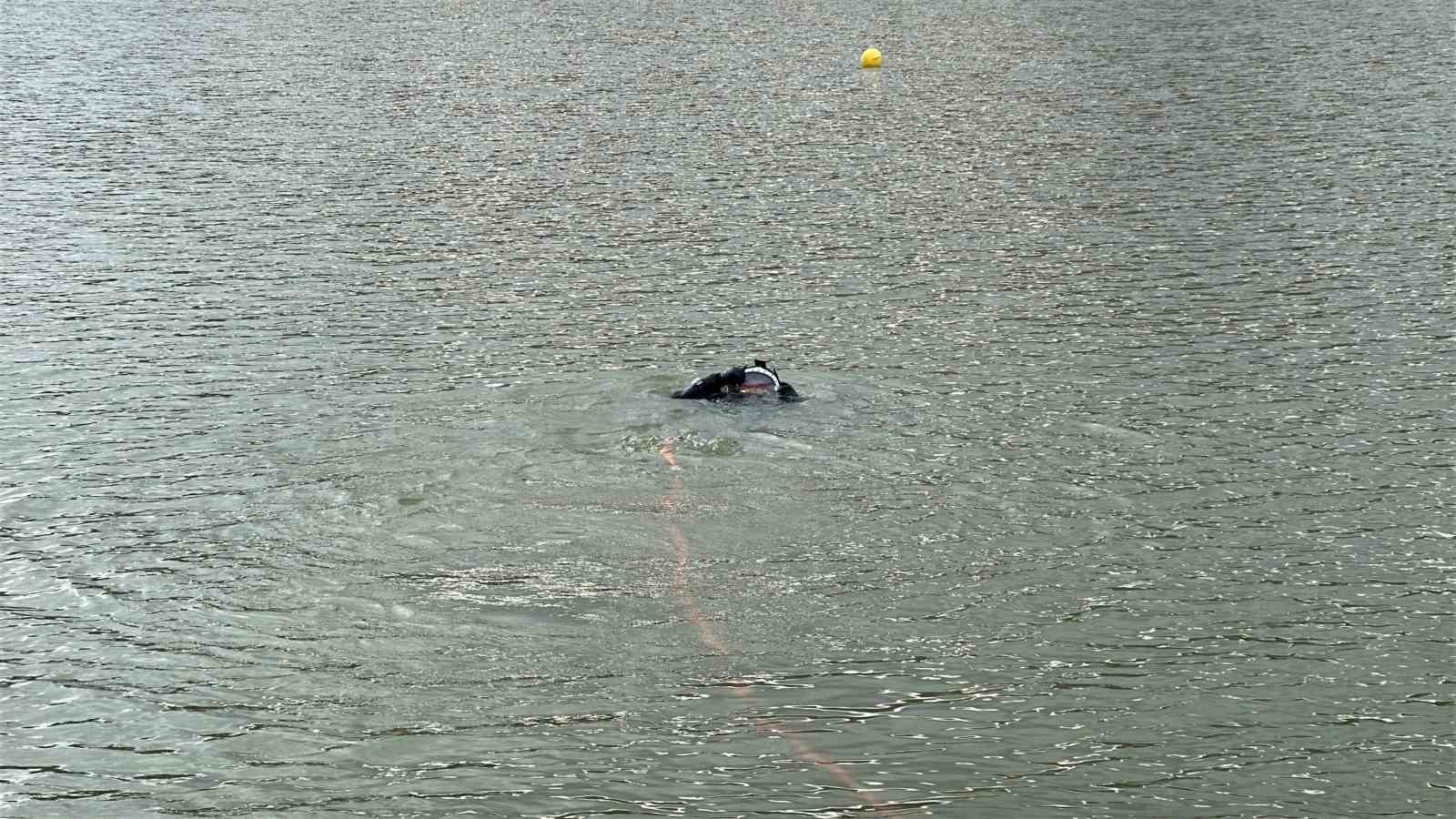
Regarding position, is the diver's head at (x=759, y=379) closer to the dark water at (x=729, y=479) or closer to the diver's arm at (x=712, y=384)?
the diver's arm at (x=712, y=384)

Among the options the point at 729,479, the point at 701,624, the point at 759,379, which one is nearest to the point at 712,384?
the point at 759,379

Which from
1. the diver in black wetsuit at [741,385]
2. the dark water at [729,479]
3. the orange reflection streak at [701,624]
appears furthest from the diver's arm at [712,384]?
the orange reflection streak at [701,624]

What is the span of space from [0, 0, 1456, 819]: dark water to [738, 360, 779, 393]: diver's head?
1.32ft

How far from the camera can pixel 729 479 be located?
21344 millimetres

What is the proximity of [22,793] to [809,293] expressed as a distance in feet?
63.5

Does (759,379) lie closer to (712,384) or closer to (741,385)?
(741,385)

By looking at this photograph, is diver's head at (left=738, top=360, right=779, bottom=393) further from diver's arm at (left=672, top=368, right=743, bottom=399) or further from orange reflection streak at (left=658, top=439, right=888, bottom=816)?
orange reflection streak at (left=658, top=439, right=888, bottom=816)

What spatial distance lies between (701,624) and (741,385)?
663 cm

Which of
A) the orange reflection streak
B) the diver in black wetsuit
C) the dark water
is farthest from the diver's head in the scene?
the orange reflection streak

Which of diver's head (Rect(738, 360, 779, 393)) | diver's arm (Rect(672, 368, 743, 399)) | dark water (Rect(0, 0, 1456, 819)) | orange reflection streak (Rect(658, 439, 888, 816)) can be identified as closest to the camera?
orange reflection streak (Rect(658, 439, 888, 816))

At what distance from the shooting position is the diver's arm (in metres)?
23.6

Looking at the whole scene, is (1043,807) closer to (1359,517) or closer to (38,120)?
(1359,517)

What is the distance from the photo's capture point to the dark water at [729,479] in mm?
15367

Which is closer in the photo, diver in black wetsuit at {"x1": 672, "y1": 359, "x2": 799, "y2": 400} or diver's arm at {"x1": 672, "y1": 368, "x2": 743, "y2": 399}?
diver in black wetsuit at {"x1": 672, "y1": 359, "x2": 799, "y2": 400}
